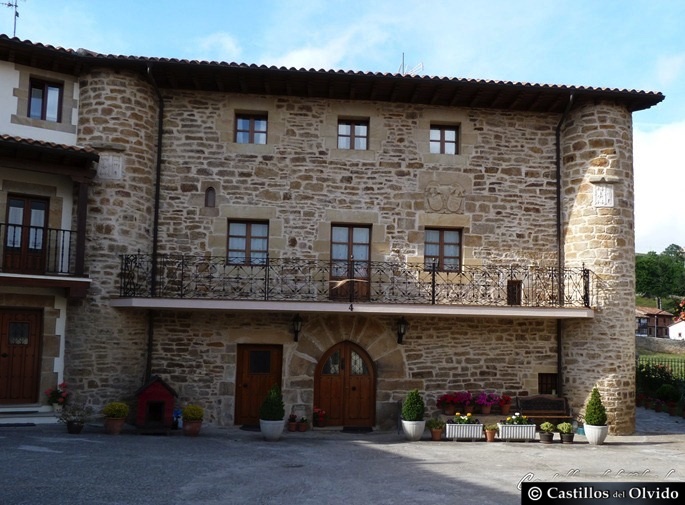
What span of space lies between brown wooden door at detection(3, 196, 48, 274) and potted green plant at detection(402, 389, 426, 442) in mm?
7509

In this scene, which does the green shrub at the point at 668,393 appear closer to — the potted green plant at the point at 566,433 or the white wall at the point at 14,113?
the potted green plant at the point at 566,433

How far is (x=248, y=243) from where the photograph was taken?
46.8 feet

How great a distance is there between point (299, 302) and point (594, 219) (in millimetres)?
6715

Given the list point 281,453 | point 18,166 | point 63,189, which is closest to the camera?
point 281,453

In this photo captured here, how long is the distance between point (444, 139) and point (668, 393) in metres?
9.83

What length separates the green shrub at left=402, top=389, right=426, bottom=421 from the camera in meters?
12.8

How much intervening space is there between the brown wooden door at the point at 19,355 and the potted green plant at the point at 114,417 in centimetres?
168

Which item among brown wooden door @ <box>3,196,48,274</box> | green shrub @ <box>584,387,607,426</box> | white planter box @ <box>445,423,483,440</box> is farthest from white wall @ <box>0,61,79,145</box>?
green shrub @ <box>584,387,607,426</box>

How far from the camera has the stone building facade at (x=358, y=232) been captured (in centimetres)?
1362

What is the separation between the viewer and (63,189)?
529 inches

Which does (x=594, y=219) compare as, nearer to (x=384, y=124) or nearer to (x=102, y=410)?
(x=384, y=124)

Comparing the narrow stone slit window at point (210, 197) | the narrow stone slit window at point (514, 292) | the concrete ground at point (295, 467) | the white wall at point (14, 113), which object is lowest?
the concrete ground at point (295, 467)

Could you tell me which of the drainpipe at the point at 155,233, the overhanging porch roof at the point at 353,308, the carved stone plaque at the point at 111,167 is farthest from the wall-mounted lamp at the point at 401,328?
the carved stone plaque at the point at 111,167

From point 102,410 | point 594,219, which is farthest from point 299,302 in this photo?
point 594,219
